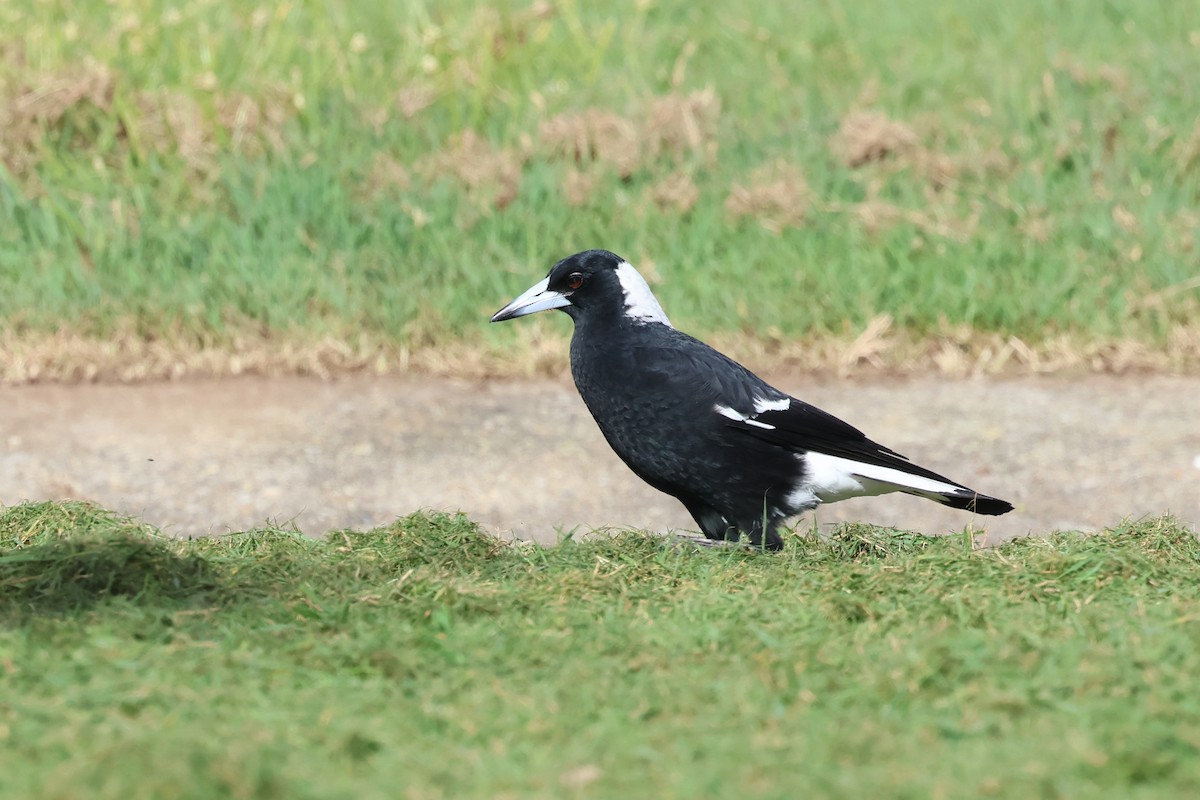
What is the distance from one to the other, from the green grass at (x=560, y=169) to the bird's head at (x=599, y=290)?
77.9 inches

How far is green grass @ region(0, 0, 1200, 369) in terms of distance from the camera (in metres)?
7.50

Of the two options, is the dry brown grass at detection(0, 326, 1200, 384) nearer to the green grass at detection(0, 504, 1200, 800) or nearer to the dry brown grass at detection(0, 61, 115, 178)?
the dry brown grass at detection(0, 61, 115, 178)

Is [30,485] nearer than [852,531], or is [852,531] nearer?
[852,531]

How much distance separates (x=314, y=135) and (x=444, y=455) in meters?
3.00

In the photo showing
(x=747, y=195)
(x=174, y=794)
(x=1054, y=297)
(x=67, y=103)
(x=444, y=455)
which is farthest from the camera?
(x=67, y=103)

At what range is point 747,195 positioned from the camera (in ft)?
26.9

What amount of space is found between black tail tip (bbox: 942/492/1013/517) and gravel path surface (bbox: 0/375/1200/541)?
70cm

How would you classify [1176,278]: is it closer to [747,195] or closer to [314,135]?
[747,195]

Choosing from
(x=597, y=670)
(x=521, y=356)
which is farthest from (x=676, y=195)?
(x=597, y=670)

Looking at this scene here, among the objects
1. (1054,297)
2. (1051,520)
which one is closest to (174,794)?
(1051,520)

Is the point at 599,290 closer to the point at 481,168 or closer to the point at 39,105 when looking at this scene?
the point at 481,168

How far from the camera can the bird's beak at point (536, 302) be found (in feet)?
17.4

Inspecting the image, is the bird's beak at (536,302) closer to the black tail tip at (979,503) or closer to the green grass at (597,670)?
the green grass at (597,670)

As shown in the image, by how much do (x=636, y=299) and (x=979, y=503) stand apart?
4.30 ft
